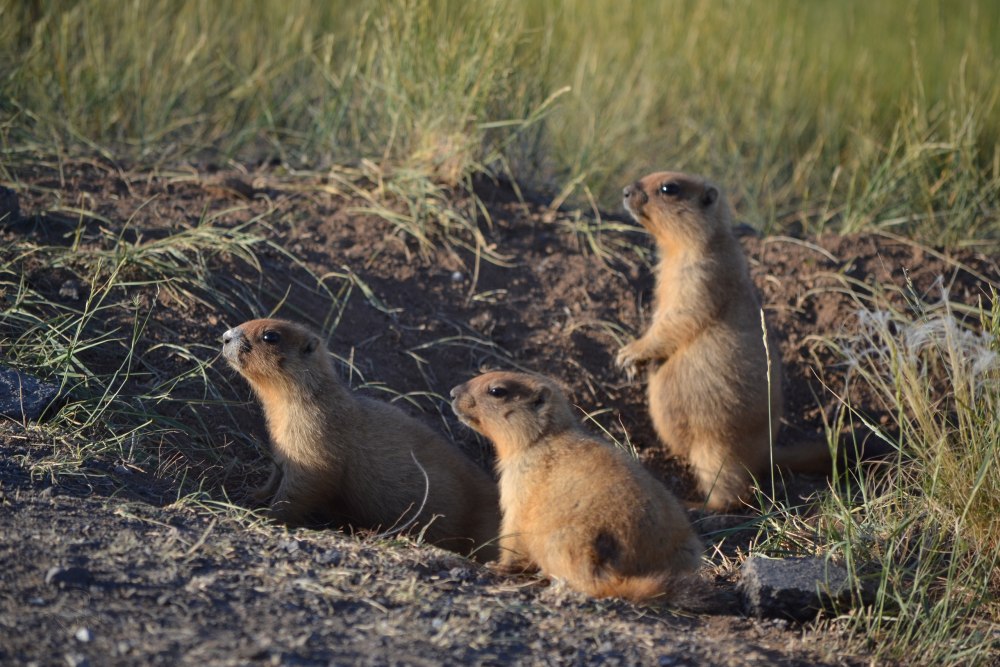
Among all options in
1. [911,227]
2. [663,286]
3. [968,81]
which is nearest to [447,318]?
[663,286]

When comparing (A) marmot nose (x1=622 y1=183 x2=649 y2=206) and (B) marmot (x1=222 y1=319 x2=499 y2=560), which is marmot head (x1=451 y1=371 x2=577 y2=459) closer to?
(B) marmot (x1=222 y1=319 x2=499 y2=560)

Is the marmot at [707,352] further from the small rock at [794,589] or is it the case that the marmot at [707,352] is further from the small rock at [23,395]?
the small rock at [23,395]

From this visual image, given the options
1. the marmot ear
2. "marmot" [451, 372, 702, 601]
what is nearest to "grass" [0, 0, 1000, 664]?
"marmot" [451, 372, 702, 601]

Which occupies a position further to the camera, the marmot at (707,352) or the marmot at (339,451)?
the marmot at (707,352)

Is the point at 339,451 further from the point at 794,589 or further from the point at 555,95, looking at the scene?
the point at 555,95

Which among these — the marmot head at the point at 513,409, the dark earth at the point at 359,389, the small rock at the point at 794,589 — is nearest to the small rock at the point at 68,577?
the dark earth at the point at 359,389

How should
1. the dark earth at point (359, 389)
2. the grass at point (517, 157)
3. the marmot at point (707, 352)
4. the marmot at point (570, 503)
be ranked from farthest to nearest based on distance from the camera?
the marmot at point (707, 352)
the grass at point (517, 157)
the marmot at point (570, 503)
the dark earth at point (359, 389)

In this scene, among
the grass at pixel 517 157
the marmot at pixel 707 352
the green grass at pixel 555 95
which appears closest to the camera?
the grass at pixel 517 157

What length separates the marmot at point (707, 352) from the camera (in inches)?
259

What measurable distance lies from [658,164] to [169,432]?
20.0 ft

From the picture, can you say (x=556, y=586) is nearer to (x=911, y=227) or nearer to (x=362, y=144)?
(x=362, y=144)

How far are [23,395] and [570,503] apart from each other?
2.60 metres

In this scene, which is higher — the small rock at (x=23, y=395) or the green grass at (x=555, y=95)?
the green grass at (x=555, y=95)

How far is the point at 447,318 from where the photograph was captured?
273 inches
